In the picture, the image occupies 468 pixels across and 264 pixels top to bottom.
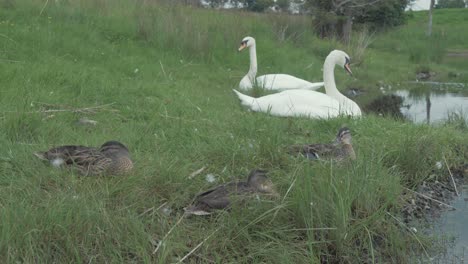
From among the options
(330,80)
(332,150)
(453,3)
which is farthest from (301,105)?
(453,3)

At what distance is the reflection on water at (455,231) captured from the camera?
11.3 feet

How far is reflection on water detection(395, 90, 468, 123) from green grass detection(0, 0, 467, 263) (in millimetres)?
2331

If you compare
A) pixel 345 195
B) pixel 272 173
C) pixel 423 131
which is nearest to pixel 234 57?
pixel 423 131

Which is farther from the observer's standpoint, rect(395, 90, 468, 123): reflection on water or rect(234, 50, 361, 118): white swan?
rect(395, 90, 468, 123): reflection on water

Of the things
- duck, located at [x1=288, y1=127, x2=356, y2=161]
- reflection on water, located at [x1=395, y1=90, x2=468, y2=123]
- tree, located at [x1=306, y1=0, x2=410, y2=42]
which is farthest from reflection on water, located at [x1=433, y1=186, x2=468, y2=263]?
tree, located at [x1=306, y1=0, x2=410, y2=42]

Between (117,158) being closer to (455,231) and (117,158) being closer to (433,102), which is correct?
(455,231)

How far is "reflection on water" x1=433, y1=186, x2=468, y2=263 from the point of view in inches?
135

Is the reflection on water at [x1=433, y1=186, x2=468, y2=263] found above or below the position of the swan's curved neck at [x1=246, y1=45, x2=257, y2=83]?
below

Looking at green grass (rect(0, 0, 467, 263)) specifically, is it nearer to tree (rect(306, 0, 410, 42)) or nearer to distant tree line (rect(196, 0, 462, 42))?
distant tree line (rect(196, 0, 462, 42))

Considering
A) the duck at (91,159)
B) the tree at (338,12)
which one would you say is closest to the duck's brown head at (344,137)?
the duck at (91,159)

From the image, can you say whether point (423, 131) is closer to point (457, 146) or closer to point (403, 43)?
point (457, 146)

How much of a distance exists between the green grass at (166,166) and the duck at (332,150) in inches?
5.2

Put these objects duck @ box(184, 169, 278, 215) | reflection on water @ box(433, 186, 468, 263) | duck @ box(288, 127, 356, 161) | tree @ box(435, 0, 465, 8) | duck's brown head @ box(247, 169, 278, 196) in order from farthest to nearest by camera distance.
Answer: tree @ box(435, 0, 465, 8) < duck @ box(288, 127, 356, 161) < reflection on water @ box(433, 186, 468, 263) < duck's brown head @ box(247, 169, 278, 196) < duck @ box(184, 169, 278, 215)

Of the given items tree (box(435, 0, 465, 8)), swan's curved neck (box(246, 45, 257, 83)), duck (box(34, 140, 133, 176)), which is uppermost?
duck (box(34, 140, 133, 176))
